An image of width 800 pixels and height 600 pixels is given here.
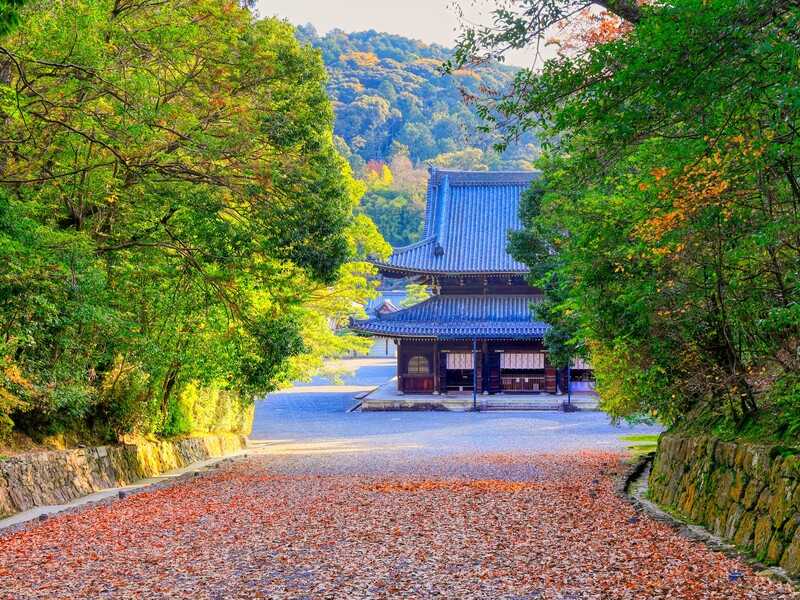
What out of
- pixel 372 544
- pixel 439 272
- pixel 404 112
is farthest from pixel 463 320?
pixel 404 112

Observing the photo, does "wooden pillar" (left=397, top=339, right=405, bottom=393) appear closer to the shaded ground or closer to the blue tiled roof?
the blue tiled roof

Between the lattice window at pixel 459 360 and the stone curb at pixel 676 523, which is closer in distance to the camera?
the stone curb at pixel 676 523

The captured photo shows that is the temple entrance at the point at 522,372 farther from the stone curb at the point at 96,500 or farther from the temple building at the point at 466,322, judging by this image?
the stone curb at the point at 96,500

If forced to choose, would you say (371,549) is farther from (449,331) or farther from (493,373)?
(493,373)

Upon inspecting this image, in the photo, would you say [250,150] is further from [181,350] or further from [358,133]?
[358,133]

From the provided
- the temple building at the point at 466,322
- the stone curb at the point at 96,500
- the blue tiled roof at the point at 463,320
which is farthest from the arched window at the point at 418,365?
the stone curb at the point at 96,500

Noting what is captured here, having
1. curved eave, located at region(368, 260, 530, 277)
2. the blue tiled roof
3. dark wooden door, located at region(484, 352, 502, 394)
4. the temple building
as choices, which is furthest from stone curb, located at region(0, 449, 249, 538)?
dark wooden door, located at region(484, 352, 502, 394)

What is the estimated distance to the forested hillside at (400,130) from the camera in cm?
7519

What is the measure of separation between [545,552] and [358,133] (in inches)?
3293

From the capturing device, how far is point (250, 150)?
1247 centimetres

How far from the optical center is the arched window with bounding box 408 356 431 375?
38344 mm

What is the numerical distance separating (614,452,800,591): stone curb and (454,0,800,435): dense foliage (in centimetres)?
115

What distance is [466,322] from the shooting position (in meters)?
36.4

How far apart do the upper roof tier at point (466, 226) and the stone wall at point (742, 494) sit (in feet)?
84.8
